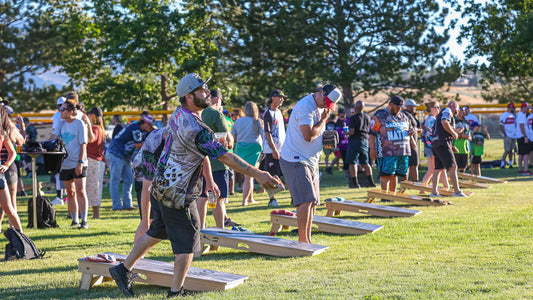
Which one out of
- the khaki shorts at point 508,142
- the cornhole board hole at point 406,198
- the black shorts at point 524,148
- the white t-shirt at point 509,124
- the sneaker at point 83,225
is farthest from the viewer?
the khaki shorts at point 508,142

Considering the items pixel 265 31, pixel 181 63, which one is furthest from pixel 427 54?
pixel 181 63

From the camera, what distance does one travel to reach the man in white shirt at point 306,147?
733 cm

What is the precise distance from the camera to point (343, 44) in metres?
26.8

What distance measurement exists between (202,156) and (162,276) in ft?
4.55

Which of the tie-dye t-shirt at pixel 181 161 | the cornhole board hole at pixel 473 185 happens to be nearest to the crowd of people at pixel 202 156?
the tie-dye t-shirt at pixel 181 161

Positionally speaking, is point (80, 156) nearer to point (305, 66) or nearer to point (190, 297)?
point (190, 297)

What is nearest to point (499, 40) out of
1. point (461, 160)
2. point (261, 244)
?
point (461, 160)

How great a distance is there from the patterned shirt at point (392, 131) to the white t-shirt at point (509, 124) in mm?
A: 10198

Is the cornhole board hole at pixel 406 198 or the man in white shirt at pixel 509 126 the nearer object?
the cornhole board hole at pixel 406 198

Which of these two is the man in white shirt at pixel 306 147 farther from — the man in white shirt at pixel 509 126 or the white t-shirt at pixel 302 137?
the man in white shirt at pixel 509 126

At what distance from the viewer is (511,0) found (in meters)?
26.8

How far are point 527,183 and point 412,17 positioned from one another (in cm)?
1206

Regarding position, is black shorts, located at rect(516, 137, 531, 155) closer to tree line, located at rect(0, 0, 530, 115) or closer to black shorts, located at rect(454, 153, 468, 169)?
black shorts, located at rect(454, 153, 468, 169)

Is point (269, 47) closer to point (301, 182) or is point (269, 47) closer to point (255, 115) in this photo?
point (255, 115)
